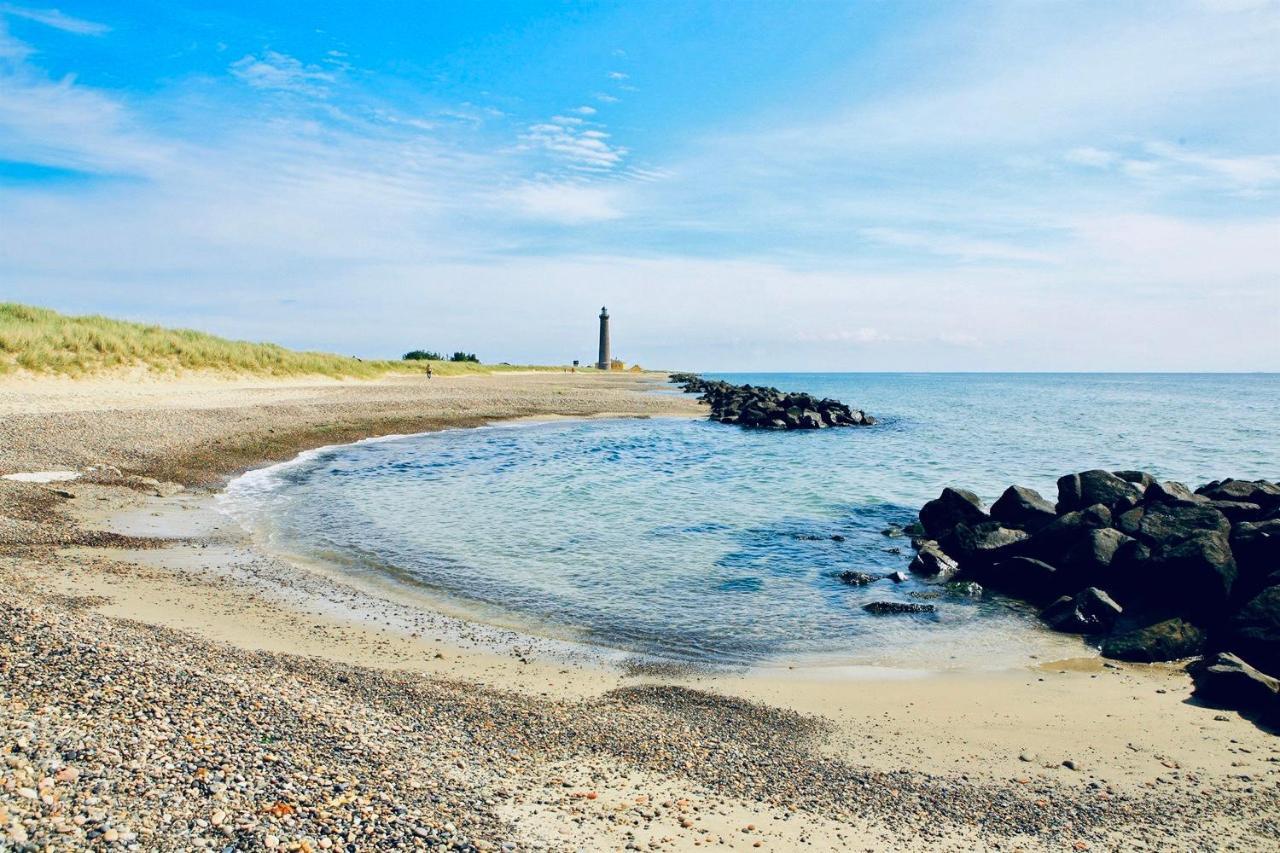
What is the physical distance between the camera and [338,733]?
208 inches

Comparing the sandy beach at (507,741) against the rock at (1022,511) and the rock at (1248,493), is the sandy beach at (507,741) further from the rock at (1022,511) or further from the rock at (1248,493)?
the rock at (1248,493)

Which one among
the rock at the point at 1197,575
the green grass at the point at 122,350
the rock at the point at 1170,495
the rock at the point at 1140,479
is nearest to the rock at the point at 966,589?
the rock at the point at 1197,575

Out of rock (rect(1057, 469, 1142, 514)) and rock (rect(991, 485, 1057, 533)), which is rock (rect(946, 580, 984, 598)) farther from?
rock (rect(1057, 469, 1142, 514))

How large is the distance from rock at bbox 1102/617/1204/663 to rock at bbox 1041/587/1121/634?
0.68 metres

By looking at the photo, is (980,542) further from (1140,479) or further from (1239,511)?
(1140,479)

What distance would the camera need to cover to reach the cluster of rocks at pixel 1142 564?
8.48m

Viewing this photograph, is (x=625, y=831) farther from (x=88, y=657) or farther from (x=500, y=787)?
(x=88, y=657)

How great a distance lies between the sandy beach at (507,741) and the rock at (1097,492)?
6.75m

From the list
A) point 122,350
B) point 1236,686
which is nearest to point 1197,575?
point 1236,686

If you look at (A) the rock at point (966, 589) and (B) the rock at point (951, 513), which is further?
(B) the rock at point (951, 513)

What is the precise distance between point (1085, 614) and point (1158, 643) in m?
1.19

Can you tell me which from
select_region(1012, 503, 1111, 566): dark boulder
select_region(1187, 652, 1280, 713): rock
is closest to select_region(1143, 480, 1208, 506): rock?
select_region(1012, 503, 1111, 566): dark boulder

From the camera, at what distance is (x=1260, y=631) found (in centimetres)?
837

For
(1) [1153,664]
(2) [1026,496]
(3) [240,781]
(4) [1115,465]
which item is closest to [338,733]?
(3) [240,781]
